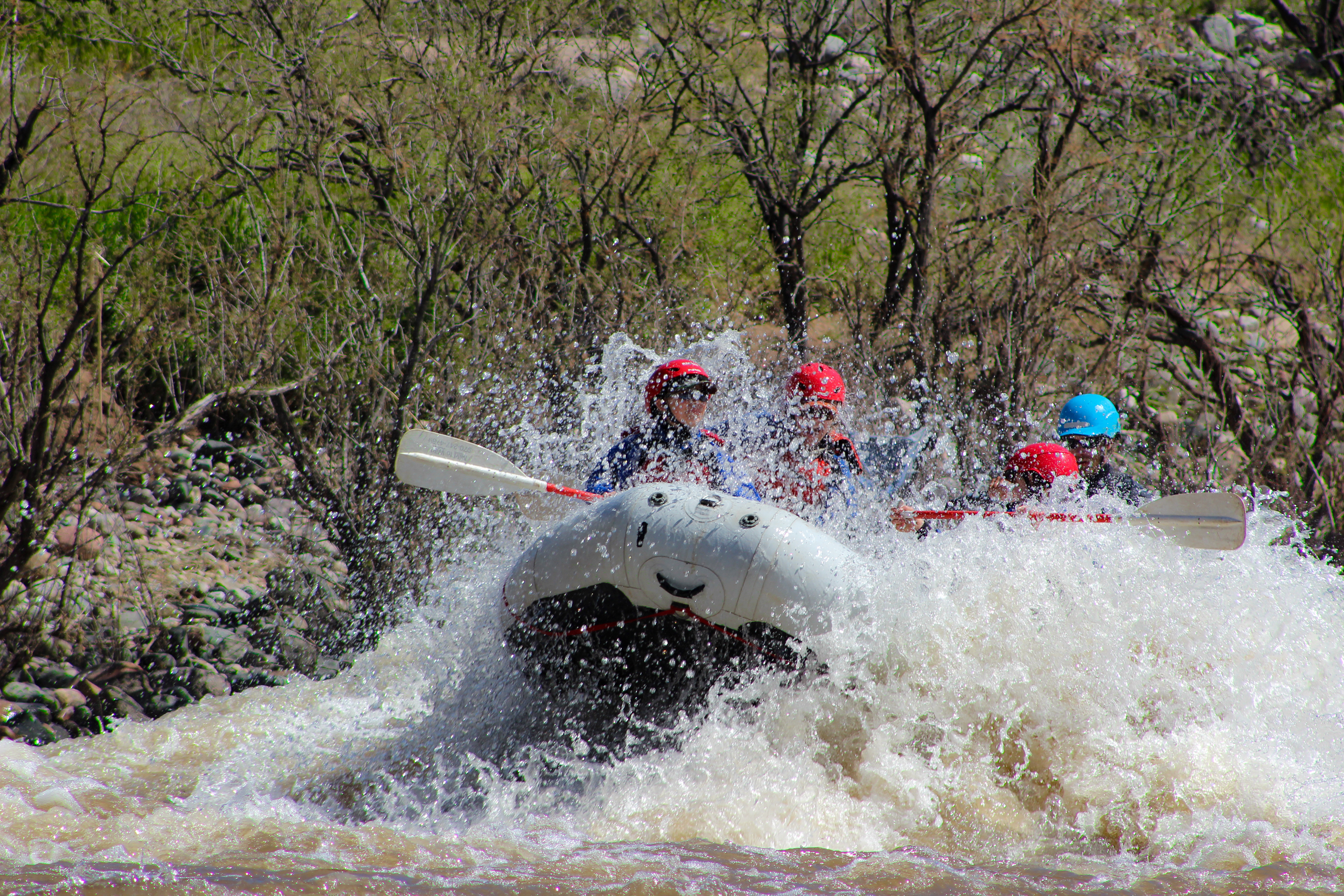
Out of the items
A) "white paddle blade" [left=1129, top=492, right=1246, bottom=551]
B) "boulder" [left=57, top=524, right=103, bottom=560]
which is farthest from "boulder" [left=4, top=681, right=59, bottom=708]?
"white paddle blade" [left=1129, top=492, right=1246, bottom=551]

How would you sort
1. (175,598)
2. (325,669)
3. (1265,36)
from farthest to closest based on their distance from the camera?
1. (1265,36)
2. (175,598)
3. (325,669)

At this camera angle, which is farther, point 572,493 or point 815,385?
point 815,385

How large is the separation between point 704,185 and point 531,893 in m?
6.34

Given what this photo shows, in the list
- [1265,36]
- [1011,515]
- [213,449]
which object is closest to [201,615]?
[213,449]

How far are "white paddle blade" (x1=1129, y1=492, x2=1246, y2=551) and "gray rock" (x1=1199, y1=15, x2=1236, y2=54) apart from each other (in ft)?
36.6

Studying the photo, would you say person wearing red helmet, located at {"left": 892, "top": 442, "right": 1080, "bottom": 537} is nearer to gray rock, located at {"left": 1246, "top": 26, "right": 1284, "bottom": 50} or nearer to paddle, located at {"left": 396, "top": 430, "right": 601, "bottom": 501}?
paddle, located at {"left": 396, "top": 430, "right": 601, "bottom": 501}

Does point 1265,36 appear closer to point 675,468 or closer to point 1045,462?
point 1045,462

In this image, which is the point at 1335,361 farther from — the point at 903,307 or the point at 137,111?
the point at 137,111

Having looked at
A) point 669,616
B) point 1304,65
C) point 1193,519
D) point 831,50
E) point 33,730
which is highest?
point 1304,65

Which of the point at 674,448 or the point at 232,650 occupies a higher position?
the point at 674,448

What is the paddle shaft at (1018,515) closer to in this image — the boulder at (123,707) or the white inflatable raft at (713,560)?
the white inflatable raft at (713,560)

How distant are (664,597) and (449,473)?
1147 millimetres

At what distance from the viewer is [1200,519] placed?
3.89 m

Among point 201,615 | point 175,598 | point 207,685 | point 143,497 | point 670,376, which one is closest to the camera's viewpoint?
point 670,376
